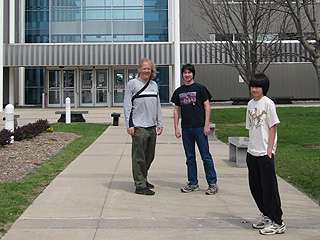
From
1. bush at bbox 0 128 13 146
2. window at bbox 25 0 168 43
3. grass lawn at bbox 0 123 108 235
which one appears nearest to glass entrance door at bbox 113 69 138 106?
window at bbox 25 0 168 43

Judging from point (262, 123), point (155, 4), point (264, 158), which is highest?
point (155, 4)

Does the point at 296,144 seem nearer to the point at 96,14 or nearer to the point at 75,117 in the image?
the point at 75,117

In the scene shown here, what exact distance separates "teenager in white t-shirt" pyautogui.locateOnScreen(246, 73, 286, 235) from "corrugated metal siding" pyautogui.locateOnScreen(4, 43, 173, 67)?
80.2 ft

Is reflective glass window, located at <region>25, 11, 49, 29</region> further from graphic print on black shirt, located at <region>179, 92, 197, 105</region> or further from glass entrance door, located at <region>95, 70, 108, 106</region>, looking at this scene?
graphic print on black shirt, located at <region>179, 92, 197, 105</region>

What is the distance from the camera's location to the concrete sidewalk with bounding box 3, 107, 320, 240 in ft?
15.0

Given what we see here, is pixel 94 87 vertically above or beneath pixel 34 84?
beneath

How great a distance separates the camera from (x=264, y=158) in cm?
459

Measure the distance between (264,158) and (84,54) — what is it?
25633mm

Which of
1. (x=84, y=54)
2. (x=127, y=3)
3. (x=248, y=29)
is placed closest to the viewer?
(x=248, y=29)

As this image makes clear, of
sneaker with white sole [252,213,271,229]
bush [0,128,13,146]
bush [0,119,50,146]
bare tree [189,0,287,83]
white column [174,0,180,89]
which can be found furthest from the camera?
white column [174,0,180,89]

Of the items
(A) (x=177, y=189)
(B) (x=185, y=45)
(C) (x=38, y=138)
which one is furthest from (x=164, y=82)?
(A) (x=177, y=189)

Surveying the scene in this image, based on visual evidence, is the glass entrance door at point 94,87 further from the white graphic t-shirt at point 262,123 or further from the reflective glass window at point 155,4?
the white graphic t-shirt at point 262,123

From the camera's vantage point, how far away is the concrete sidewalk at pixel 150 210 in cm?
456

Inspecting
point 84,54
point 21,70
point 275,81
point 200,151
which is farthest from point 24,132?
point 275,81
